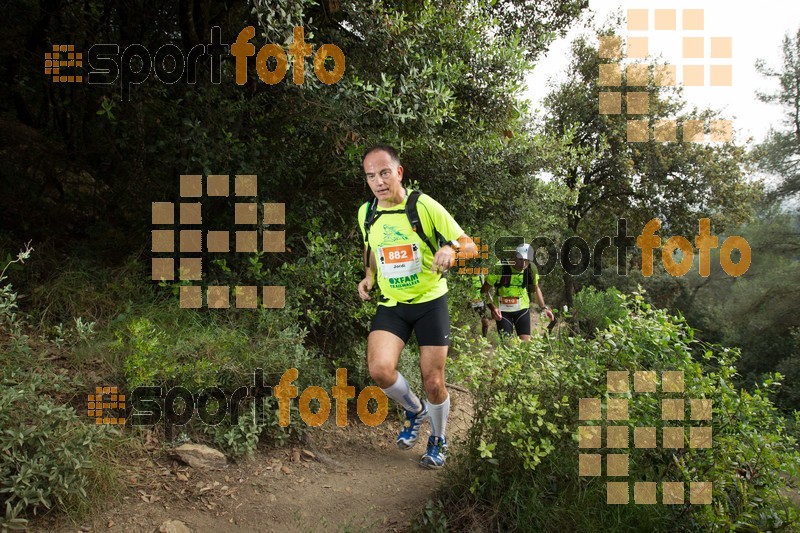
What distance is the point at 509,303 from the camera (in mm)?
7609

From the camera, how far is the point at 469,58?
6.47m

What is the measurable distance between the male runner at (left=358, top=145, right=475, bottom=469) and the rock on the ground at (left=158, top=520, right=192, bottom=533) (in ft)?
5.61

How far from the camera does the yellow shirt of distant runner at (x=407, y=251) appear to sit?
4.06 m

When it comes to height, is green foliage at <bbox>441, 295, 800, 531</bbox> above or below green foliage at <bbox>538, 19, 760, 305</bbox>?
below

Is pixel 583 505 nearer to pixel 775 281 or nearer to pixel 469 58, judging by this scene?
pixel 469 58

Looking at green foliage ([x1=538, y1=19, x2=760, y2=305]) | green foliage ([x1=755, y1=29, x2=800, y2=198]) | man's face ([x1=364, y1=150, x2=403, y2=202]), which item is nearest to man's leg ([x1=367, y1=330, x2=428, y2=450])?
man's face ([x1=364, y1=150, x2=403, y2=202])

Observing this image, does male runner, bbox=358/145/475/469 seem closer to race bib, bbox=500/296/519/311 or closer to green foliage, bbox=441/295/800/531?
green foliage, bbox=441/295/800/531

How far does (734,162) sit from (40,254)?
1735 cm

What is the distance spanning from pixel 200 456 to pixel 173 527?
2.53ft

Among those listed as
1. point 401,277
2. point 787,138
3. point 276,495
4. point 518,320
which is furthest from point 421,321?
point 787,138

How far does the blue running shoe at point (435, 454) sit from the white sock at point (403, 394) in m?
0.31

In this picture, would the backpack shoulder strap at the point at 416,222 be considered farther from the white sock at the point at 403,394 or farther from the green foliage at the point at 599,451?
the white sock at the point at 403,394

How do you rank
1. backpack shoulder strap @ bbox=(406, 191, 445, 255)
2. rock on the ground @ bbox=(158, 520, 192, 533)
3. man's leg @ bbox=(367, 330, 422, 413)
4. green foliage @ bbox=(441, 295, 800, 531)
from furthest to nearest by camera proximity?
man's leg @ bbox=(367, 330, 422, 413) → backpack shoulder strap @ bbox=(406, 191, 445, 255) → rock on the ground @ bbox=(158, 520, 192, 533) → green foliage @ bbox=(441, 295, 800, 531)

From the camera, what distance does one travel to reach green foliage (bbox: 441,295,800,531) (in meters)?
2.98
